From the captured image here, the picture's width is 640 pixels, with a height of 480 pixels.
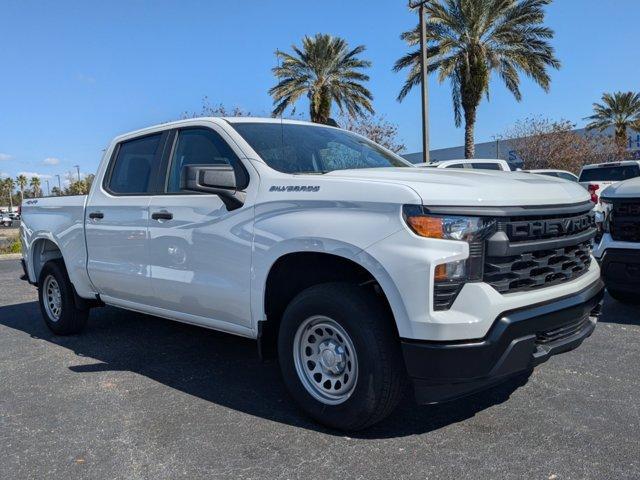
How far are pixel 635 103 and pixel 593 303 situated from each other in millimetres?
36638

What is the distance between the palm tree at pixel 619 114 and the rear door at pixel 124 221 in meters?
35.0

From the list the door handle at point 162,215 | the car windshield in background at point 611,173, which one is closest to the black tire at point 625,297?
the door handle at point 162,215

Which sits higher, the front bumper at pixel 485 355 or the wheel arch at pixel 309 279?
the wheel arch at pixel 309 279

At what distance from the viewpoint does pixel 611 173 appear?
15047 mm

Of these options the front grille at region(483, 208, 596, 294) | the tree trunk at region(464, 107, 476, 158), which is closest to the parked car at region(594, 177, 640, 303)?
the front grille at region(483, 208, 596, 294)

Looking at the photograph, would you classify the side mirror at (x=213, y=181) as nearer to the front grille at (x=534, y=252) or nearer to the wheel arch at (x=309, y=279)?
the wheel arch at (x=309, y=279)

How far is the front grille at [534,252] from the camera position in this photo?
3070 mm

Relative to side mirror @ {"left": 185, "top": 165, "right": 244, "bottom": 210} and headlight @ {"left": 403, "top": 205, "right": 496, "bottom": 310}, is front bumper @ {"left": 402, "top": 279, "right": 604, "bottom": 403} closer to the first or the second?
headlight @ {"left": 403, "top": 205, "right": 496, "bottom": 310}

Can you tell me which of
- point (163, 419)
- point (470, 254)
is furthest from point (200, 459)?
point (470, 254)

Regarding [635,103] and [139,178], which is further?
[635,103]

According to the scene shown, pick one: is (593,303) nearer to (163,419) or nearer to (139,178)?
(163,419)

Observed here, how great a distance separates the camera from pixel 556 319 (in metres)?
3.30

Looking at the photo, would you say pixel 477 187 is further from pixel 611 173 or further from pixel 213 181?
pixel 611 173

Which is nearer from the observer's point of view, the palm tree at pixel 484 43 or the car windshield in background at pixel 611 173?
the car windshield in background at pixel 611 173
